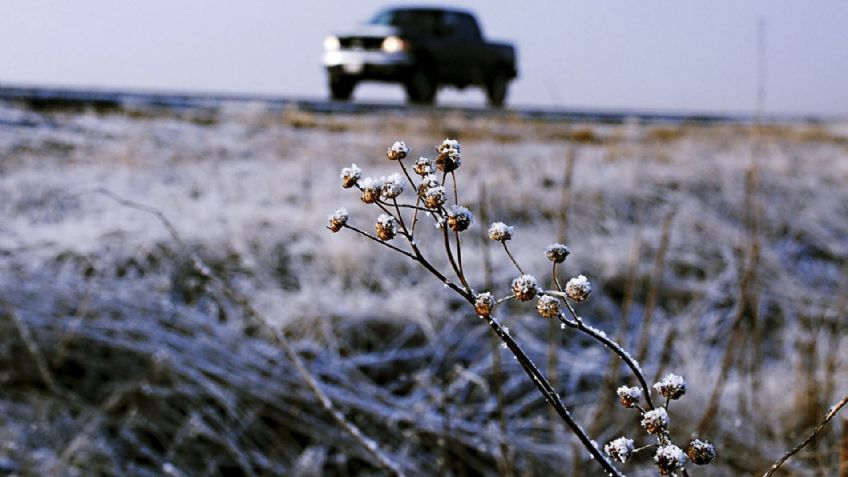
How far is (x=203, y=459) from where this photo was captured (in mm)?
2189

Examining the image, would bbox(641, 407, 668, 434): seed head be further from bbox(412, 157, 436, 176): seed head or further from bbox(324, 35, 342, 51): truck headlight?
bbox(324, 35, 342, 51): truck headlight

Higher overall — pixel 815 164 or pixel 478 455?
pixel 815 164

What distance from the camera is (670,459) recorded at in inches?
18.2

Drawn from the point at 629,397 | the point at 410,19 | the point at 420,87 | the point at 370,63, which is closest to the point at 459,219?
the point at 629,397

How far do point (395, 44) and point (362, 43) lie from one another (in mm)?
627

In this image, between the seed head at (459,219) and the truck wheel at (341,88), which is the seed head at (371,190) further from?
the truck wheel at (341,88)

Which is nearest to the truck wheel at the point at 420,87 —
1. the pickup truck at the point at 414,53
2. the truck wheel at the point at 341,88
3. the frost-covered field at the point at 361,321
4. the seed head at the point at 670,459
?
the pickup truck at the point at 414,53

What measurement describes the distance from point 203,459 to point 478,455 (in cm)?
74

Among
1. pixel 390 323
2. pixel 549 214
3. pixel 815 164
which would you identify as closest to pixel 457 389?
pixel 390 323

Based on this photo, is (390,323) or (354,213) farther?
(354,213)

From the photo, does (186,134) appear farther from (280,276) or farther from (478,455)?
(478,455)

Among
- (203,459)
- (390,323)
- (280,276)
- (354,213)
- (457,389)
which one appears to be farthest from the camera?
(354,213)

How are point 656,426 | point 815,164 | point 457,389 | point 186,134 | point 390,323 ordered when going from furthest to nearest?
point 186,134
point 815,164
point 390,323
point 457,389
point 656,426

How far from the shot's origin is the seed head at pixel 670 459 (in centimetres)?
46
